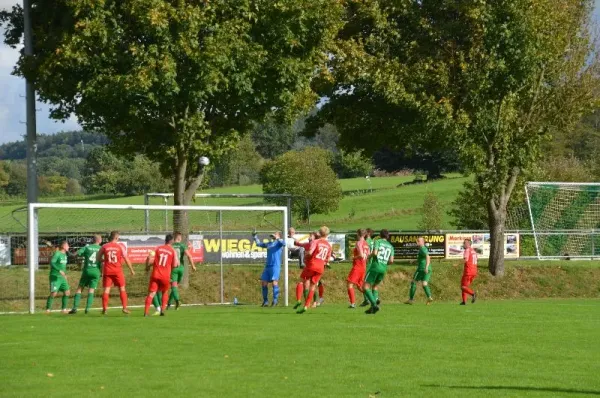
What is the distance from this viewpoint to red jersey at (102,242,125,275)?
2528 centimetres

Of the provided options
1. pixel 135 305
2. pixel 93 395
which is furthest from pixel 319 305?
pixel 93 395

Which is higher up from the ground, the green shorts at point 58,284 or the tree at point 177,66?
the tree at point 177,66

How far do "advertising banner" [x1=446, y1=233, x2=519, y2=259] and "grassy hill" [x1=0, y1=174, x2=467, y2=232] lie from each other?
8.12 metres

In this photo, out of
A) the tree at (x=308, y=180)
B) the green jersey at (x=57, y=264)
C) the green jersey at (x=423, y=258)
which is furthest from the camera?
the tree at (x=308, y=180)

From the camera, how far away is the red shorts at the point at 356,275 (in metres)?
27.5

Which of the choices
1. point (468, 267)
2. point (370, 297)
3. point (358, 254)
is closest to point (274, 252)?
point (358, 254)

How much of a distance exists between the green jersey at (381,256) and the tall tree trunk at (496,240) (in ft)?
55.7

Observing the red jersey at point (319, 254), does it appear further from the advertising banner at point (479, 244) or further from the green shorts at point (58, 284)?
the advertising banner at point (479, 244)

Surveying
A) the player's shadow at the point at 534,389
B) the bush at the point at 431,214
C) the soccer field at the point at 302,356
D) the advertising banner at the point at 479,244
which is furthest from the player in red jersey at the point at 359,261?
the bush at the point at 431,214

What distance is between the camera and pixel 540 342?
17.9m

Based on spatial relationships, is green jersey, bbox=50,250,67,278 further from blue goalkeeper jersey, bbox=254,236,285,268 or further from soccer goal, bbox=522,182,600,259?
soccer goal, bbox=522,182,600,259

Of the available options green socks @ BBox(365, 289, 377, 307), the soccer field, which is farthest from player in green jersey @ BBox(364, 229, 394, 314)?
the soccer field

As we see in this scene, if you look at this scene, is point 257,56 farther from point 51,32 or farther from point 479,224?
point 479,224

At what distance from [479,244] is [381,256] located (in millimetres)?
22182
